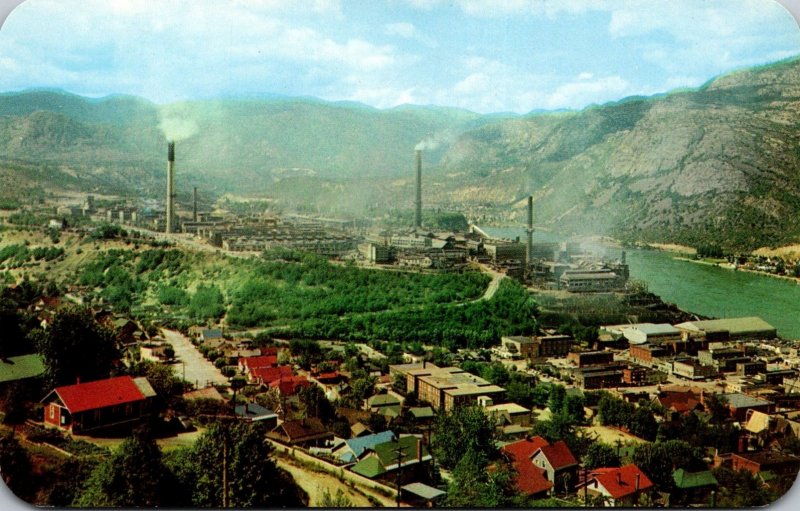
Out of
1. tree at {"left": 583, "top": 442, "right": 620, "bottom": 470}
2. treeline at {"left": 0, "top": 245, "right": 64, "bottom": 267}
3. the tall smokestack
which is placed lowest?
tree at {"left": 583, "top": 442, "right": 620, "bottom": 470}

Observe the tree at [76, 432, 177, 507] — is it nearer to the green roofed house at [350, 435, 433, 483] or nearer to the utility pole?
the green roofed house at [350, 435, 433, 483]

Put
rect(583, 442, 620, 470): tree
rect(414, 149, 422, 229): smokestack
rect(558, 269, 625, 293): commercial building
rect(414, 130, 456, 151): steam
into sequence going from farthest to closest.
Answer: rect(414, 149, 422, 229): smokestack, rect(558, 269, 625, 293): commercial building, rect(414, 130, 456, 151): steam, rect(583, 442, 620, 470): tree

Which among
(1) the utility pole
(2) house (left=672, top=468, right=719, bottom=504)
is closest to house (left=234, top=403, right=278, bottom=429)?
(1) the utility pole

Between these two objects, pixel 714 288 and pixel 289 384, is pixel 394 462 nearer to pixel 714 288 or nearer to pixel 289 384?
pixel 289 384

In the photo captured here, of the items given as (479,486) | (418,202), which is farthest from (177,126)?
(479,486)

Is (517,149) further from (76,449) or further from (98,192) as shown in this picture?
(76,449)

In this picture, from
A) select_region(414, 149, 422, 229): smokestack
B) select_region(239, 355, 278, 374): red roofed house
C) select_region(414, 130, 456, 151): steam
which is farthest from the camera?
select_region(414, 149, 422, 229): smokestack

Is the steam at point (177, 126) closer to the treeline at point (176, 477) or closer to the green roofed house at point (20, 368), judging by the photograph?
the green roofed house at point (20, 368)

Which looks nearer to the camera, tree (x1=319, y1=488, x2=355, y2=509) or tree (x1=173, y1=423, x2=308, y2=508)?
tree (x1=173, y1=423, x2=308, y2=508)

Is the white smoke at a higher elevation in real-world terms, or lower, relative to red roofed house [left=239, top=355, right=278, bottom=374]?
higher
